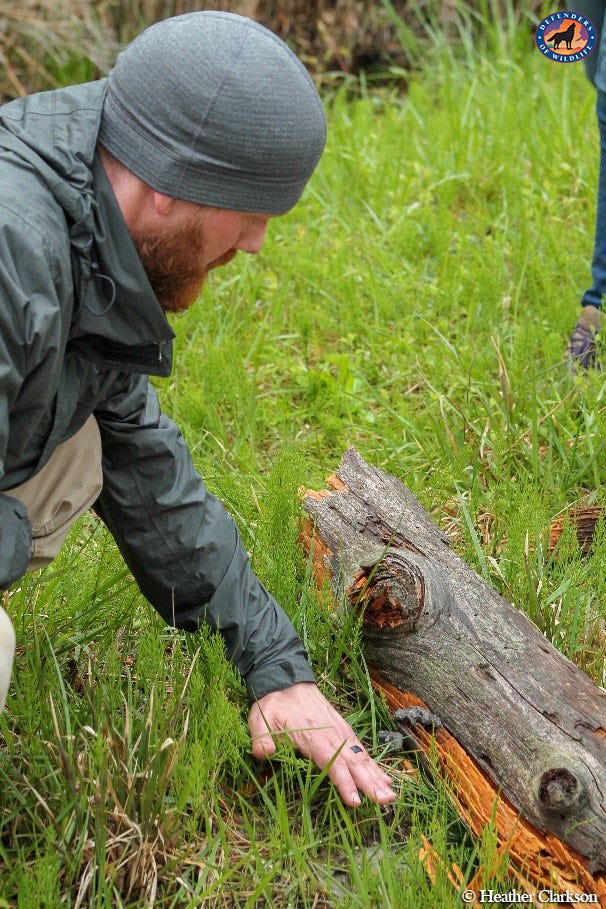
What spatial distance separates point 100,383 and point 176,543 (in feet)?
1.35

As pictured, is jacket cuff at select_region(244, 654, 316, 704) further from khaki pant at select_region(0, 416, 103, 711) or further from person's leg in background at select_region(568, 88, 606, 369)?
person's leg in background at select_region(568, 88, 606, 369)

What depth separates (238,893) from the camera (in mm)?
2082

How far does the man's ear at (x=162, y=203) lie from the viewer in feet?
6.75

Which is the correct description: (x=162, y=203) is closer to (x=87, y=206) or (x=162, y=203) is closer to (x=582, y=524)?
(x=87, y=206)

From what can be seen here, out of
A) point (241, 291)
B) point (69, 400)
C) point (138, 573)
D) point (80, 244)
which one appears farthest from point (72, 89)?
point (241, 291)

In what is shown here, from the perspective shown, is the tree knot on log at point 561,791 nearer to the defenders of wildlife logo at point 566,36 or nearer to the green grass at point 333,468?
the green grass at point 333,468

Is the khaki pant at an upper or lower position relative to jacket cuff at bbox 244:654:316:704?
upper

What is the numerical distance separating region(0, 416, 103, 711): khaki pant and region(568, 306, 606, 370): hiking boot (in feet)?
5.78

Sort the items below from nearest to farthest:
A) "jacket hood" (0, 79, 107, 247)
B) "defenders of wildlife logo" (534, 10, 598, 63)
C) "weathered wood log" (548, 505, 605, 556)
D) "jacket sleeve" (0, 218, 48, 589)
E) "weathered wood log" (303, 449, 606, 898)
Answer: "jacket sleeve" (0, 218, 48, 589)
"jacket hood" (0, 79, 107, 247)
"weathered wood log" (303, 449, 606, 898)
"weathered wood log" (548, 505, 605, 556)
"defenders of wildlife logo" (534, 10, 598, 63)

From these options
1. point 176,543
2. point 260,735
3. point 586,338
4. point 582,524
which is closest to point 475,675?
point 260,735

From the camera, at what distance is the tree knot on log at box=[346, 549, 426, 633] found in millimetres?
2398

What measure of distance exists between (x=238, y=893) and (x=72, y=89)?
5.15 feet

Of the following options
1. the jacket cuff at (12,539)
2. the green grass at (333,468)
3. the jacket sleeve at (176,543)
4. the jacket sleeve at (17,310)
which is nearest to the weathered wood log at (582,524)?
the green grass at (333,468)

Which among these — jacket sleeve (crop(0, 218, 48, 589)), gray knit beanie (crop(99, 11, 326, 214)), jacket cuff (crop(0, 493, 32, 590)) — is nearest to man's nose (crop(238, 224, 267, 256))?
gray knit beanie (crop(99, 11, 326, 214))
